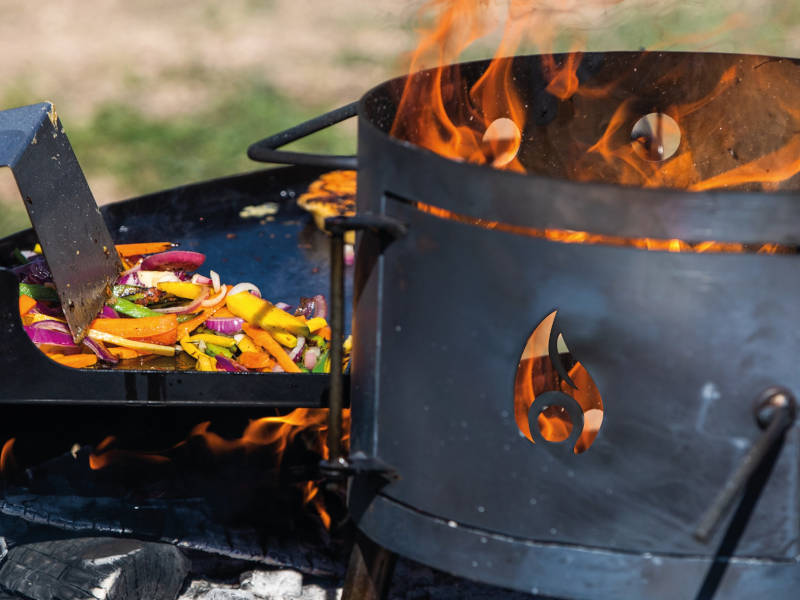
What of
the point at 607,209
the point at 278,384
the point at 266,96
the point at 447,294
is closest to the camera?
the point at 607,209

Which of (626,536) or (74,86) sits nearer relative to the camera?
(626,536)

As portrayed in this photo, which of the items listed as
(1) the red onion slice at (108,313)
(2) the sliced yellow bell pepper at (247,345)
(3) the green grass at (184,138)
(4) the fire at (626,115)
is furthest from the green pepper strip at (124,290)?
(3) the green grass at (184,138)

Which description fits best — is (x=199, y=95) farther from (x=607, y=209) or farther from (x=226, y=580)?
(x=607, y=209)

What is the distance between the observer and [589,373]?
2162 millimetres

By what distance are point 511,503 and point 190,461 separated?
1240 millimetres

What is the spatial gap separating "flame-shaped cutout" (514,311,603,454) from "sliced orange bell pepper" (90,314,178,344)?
1076 mm

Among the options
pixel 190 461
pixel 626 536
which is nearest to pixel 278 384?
pixel 190 461

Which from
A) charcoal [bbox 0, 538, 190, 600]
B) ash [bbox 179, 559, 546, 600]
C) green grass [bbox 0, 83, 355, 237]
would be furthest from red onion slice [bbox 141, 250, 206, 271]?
green grass [bbox 0, 83, 355, 237]

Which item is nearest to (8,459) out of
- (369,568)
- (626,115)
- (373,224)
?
(369,568)

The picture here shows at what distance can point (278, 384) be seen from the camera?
2.74 meters

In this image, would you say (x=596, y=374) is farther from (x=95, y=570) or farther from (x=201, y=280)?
(x=201, y=280)

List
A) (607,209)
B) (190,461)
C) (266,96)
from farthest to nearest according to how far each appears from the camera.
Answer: (266,96) < (190,461) < (607,209)

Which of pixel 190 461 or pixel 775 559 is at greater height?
pixel 775 559

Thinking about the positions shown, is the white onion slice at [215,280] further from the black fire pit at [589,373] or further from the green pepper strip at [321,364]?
the black fire pit at [589,373]
